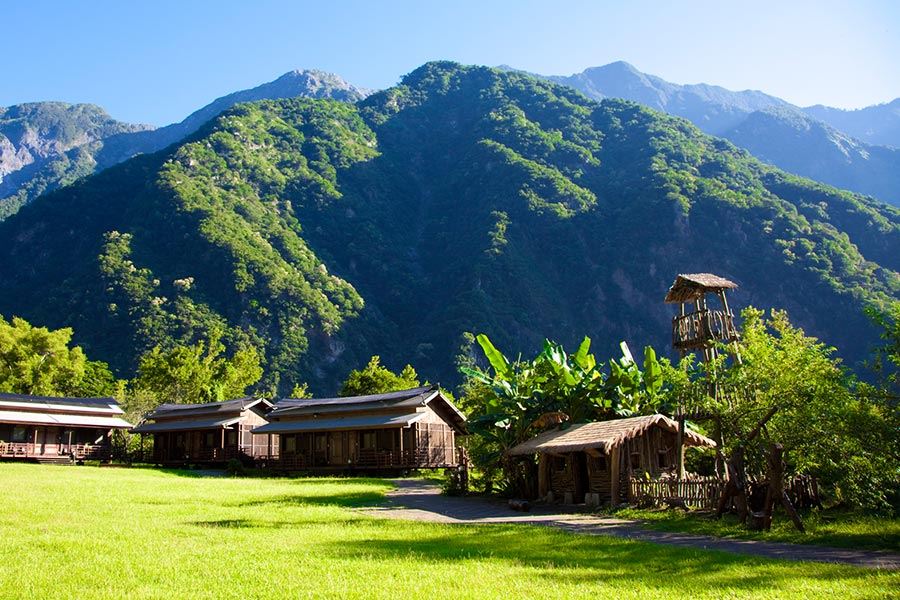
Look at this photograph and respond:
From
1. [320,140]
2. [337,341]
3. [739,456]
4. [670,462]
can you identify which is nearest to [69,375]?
[337,341]

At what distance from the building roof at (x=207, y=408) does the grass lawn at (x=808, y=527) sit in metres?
34.3

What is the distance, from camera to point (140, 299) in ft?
282

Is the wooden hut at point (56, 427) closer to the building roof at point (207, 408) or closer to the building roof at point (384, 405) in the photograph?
the building roof at point (207, 408)

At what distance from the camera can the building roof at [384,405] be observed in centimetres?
4078

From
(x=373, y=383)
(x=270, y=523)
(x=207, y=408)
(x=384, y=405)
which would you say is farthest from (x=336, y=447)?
(x=270, y=523)

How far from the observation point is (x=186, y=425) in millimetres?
48562

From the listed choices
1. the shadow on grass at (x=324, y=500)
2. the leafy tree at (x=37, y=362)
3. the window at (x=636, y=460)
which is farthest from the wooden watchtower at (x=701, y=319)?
the leafy tree at (x=37, y=362)

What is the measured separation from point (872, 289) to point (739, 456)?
90744 millimetres

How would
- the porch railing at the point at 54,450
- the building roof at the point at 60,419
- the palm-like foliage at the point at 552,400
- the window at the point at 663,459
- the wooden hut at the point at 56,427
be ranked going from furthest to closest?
the wooden hut at the point at 56,427
the building roof at the point at 60,419
the porch railing at the point at 54,450
the palm-like foliage at the point at 552,400
the window at the point at 663,459

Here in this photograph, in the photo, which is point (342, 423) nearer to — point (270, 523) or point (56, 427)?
point (56, 427)

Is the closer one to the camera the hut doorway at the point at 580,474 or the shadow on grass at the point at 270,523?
the shadow on grass at the point at 270,523

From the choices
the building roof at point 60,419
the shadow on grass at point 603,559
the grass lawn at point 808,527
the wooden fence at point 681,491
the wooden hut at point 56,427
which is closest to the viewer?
the shadow on grass at point 603,559

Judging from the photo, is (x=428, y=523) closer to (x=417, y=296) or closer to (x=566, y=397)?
(x=566, y=397)

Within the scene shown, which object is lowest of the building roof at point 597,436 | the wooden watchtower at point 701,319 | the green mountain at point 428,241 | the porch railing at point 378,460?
the porch railing at point 378,460
